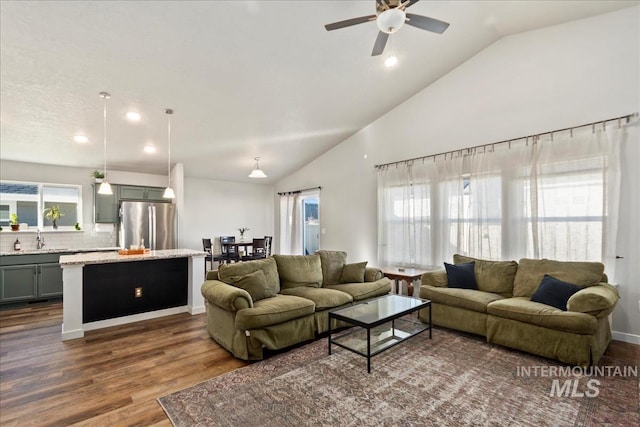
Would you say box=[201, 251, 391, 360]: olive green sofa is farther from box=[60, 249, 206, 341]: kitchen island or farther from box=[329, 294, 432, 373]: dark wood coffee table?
box=[60, 249, 206, 341]: kitchen island

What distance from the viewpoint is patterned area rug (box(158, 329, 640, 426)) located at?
203 centimetres

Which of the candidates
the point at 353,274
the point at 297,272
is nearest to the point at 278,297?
the point at 297,272

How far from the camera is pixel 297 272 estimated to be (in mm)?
4027

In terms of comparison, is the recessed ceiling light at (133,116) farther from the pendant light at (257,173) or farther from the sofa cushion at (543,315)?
the sofa cushion at (543,315)

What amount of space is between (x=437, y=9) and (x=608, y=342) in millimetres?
4003

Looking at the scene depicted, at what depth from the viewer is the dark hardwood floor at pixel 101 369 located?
212 cm

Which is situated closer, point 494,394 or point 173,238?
point 494,394

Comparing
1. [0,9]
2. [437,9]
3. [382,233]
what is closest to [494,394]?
[382,233]

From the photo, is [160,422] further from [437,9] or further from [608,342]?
[437,9]

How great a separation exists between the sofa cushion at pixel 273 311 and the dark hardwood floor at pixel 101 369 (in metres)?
0.42

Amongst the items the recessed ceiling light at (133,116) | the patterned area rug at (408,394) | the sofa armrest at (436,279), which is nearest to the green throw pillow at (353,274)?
the sofa armrest at (436,279)

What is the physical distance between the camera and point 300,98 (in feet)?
A: 14.8

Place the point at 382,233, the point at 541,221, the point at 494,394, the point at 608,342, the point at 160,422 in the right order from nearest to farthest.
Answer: the point at 160,422
the point at 494,394
the point at 608,342
the point at 541,221
the point at 382,233

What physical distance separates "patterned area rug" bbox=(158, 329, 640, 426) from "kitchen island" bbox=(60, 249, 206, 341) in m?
2.17
